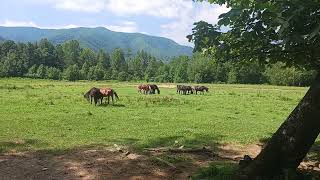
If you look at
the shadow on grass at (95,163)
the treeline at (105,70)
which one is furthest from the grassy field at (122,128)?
the treeline at (105,70)

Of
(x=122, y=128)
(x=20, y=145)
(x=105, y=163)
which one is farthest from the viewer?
(x=122, y=128)

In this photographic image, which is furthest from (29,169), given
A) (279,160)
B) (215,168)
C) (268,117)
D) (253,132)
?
(268,117)

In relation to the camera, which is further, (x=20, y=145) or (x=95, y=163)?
(x=20, y=145)

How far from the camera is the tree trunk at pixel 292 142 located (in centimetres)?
879

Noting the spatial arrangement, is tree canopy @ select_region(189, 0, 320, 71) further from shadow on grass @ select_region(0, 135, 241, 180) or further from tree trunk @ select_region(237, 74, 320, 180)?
shadow on grass @ select_region(0, 135, 241, 180)

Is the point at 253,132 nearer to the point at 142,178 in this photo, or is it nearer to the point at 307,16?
the point at 142,178

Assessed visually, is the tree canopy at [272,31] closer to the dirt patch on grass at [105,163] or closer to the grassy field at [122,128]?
the dirt patch on grass at [105,163]

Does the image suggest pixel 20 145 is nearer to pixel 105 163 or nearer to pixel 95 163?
pixel 95 163

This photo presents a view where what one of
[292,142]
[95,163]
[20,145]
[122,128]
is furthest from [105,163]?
[122,128]

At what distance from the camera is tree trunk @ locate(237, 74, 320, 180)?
28.8 feet

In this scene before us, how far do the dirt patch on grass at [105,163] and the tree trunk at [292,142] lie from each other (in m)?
1.99

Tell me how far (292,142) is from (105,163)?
5008 mm

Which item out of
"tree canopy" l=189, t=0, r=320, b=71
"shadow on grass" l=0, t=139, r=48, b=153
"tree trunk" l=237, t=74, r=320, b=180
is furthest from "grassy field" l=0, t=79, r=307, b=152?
"tree trunk" l=237, t=74, r=320, b=180

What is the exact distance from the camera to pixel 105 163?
11.5 m
